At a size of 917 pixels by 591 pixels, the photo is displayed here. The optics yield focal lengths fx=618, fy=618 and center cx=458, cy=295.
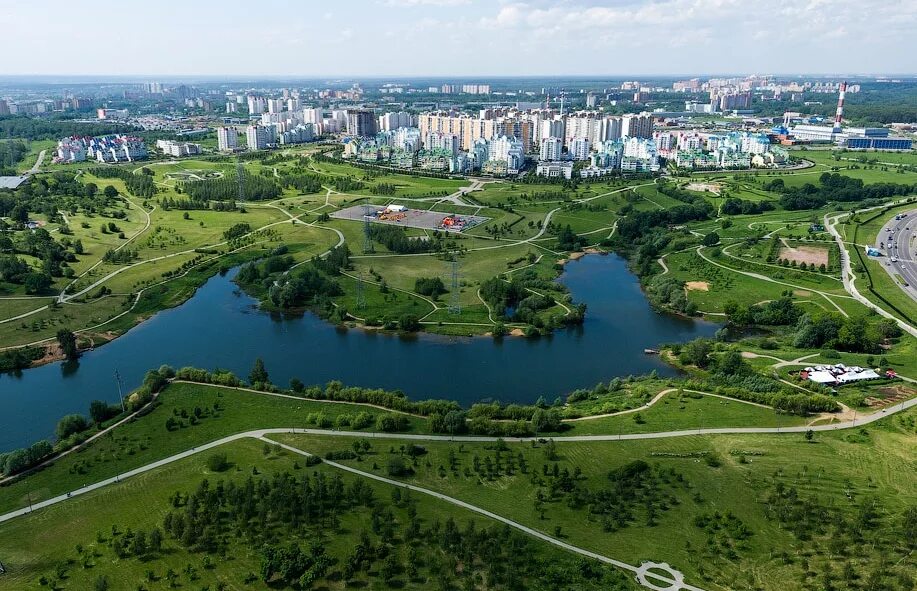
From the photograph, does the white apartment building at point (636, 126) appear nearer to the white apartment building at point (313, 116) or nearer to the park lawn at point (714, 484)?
the white apartment building at point (313, 116)

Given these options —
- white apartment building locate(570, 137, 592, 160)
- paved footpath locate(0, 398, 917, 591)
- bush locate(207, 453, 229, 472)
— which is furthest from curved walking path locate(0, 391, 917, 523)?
white apartment building locate(570, 137, 592, 160)

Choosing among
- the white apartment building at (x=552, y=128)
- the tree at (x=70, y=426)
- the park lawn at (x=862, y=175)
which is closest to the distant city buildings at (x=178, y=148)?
the white apartment building at (x=552, y=128)

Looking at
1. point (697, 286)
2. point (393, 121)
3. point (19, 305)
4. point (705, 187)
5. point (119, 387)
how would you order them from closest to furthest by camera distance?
1. point (119, 387)
2. point (19, 305)
3. point (697, 286)
4. point (705, 187)
5. point (393, 121)

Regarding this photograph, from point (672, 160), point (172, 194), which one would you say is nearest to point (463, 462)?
point (172, 194)

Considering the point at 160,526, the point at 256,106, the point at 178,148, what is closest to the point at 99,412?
the point at 160,526

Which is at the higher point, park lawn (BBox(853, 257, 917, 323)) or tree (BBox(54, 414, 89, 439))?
park lawn (BBox(853, 257, 917, 323))

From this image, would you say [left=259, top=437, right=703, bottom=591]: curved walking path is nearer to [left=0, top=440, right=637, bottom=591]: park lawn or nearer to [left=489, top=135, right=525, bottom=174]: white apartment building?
[left=0, top=440, right=637, bottom=591]: park lawn

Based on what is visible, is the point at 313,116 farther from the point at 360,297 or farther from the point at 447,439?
the point at 447,439
